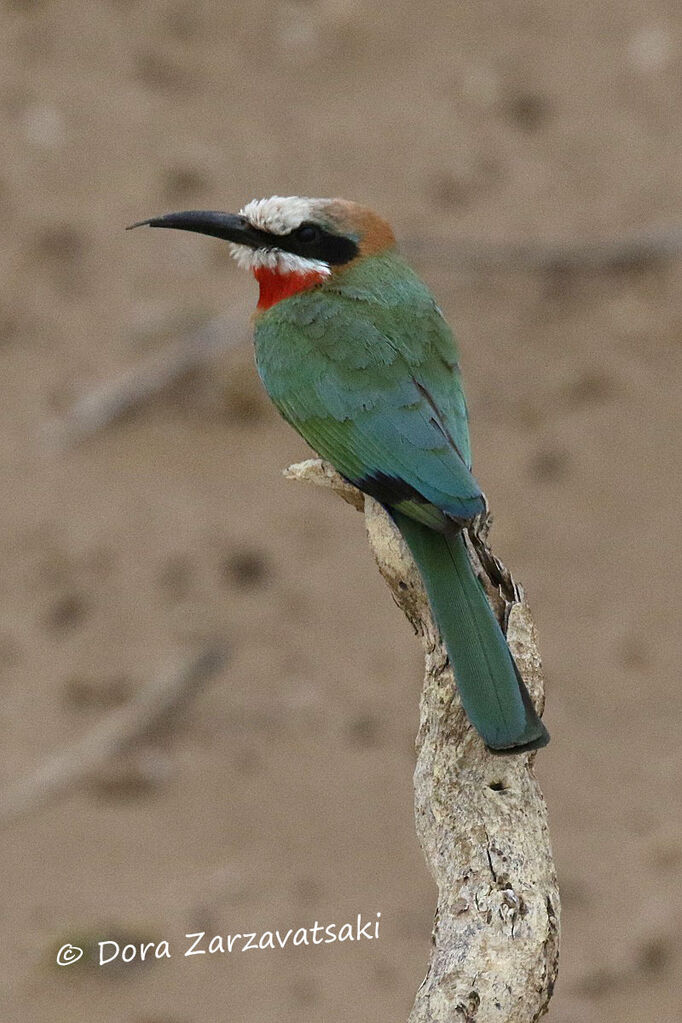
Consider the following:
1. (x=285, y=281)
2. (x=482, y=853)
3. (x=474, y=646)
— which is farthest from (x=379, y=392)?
(x=482, y=853)

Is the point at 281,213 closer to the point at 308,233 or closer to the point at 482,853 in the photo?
the point at 308,233

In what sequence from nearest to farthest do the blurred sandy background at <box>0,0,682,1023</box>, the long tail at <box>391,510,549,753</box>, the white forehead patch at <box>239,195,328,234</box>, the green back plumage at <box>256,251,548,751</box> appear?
the long tail at <box>391,510,549,753</box>, the green back plumage at <box>256,251,548,751</box>, the white forehead patch at <box>239,195,328,234</box>, the blurred sandy background at <box>0,0,682,1023</box>

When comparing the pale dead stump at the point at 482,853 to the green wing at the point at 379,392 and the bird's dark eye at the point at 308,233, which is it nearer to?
the green wing at the point at 379,392

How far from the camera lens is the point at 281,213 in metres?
3.96

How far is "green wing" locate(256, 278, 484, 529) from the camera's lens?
3.31m

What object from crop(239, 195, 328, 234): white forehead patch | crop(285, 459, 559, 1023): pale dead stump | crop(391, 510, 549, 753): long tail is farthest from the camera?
crop(239, 195, 328, 234): white forehead patch

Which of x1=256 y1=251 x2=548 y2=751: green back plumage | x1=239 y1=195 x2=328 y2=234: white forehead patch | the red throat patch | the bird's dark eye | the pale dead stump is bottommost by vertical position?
the pale dead stump

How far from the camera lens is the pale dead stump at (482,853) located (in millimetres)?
2664

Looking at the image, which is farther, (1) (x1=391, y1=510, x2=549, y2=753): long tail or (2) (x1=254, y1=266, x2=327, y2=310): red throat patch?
(2) (x1=254, y1=266, x2=327, y2=310): red throat patch

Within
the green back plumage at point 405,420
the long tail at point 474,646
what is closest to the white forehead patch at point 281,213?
the green back plumage at point 405,420

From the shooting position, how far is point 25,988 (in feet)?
16.5

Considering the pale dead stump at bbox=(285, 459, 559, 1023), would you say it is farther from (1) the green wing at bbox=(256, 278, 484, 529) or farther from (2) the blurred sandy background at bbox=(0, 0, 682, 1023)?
(2) the blurred sandy background at bbox=(0, 0, 682, 1023)

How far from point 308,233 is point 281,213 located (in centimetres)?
8

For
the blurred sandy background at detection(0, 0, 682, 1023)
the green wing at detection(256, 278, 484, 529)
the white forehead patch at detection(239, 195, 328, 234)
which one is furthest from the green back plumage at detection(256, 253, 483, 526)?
the blurred sandy background at detection(0, 0, 682, 1023)
